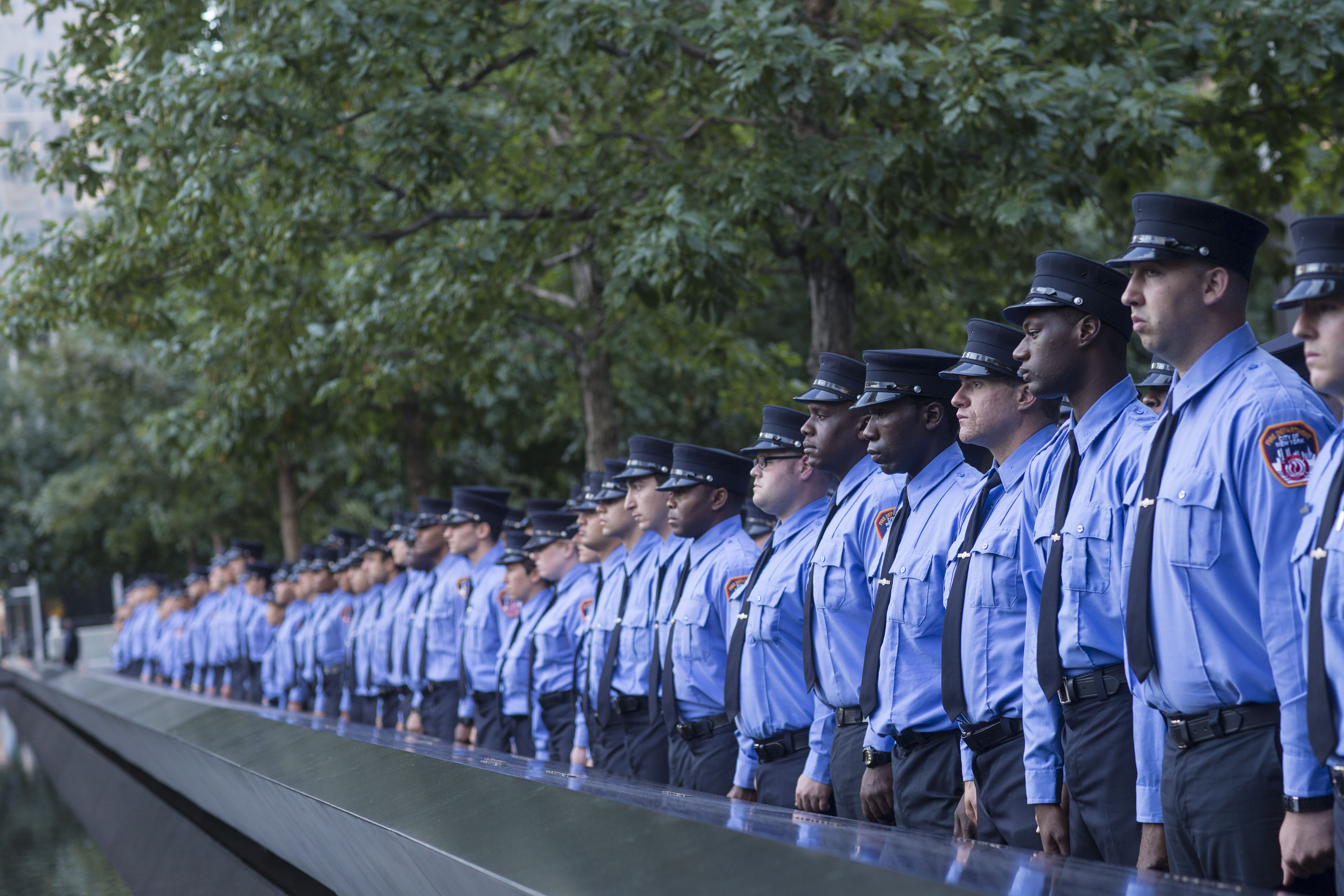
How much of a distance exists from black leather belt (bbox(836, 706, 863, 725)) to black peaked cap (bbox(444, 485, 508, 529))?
5.55 m

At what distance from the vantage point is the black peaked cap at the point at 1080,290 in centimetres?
377

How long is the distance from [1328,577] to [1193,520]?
0.48 metres

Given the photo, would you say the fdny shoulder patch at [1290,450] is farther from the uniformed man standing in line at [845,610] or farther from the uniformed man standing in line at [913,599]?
the uniformed man standing in line at [845,610]

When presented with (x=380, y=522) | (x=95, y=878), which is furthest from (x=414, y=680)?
(x=380, y=522)

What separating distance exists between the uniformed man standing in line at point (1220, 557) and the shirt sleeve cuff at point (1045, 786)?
17.4 inches

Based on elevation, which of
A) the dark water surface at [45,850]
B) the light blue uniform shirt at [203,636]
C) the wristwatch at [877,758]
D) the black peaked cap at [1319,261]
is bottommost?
the dark water surface at [45,850]

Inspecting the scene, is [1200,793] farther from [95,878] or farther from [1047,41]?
[95,878]

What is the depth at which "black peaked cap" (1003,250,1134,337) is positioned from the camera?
3773mm

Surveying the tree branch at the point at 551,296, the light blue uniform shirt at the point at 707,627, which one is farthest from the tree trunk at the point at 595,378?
the light blue uniform shirt at the point at 707,627

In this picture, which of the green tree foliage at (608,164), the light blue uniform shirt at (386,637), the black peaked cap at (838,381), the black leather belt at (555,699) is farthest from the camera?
the light blue uniform shirt at (386,637)

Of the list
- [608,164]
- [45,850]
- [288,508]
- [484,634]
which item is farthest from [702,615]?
[288,508]

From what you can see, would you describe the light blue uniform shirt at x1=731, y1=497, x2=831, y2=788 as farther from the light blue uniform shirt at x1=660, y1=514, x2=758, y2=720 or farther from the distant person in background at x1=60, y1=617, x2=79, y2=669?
the distant person in background at x1=60, y1=617, x2=79, y2=669

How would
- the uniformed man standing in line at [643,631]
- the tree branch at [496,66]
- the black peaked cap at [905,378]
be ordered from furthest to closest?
the tree branch at [496,66], the uniformed man standing in line at [643,631], the black peaked cap at [905,378]

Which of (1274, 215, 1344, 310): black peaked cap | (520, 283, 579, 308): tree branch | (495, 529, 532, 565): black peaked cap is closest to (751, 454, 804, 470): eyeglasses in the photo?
(1274, 215, 1344, 310): black peaked cap
